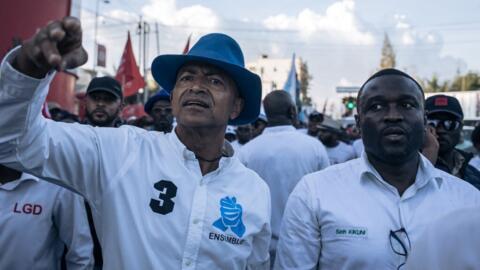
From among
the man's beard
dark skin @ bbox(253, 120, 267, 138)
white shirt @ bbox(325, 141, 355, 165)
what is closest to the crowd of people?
the man's beard

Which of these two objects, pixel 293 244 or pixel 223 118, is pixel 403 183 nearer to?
pixel 293 244

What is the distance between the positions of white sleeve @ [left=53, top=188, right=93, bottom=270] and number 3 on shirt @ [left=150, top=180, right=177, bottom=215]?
2.96 ft

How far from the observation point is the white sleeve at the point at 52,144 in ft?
5.33

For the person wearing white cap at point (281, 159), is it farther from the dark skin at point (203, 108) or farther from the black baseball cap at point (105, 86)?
the dark skin at point (203, 108)

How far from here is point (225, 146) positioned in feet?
9.19

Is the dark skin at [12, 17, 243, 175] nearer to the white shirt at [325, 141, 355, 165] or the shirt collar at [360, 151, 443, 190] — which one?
the shirt collar at [360, 151, 443, 190]

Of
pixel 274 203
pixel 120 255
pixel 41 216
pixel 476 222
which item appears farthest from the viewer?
pixel 274 203

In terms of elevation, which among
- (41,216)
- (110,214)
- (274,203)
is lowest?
(274,203)

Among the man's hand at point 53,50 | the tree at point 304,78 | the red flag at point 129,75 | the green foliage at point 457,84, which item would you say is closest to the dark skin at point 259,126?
the red flag at point 129,75

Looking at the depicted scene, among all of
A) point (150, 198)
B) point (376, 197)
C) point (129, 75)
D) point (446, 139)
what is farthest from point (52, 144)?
point (129, 75)

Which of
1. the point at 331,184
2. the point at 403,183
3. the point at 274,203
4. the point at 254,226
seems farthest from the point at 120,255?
the point at 274,203

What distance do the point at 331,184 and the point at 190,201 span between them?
82 cm

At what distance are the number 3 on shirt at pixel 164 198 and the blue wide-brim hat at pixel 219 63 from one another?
0.70 m

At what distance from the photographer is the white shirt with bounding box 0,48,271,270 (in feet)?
7.04
